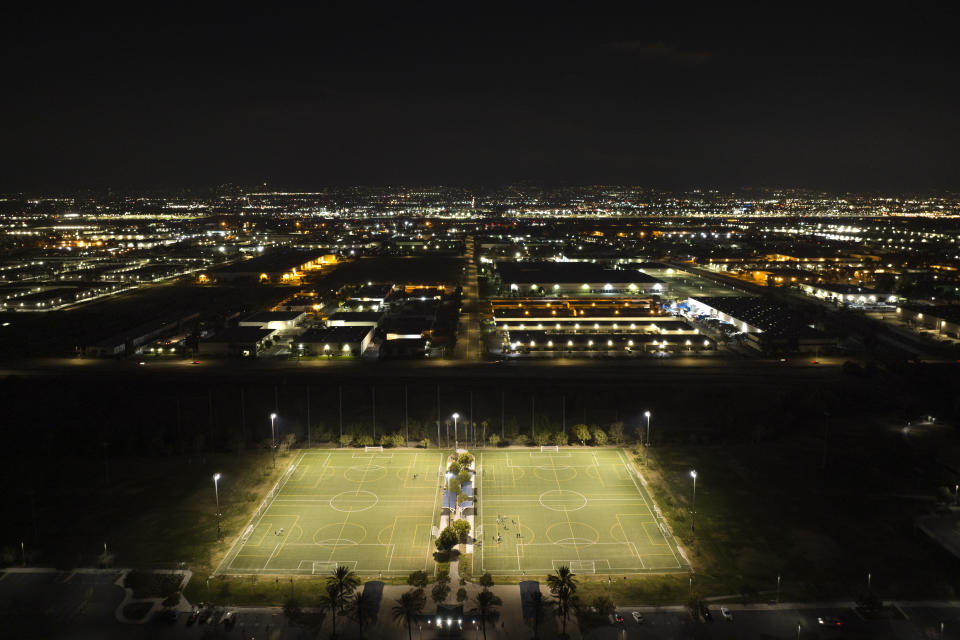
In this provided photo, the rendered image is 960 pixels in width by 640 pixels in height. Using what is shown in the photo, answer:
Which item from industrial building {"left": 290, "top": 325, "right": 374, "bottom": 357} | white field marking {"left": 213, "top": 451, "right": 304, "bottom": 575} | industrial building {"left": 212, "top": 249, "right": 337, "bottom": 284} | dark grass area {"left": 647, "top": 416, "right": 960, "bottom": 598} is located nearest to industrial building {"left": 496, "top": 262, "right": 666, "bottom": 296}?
industrial building {"left": 290, "top": 325, "right": 374, "bottom": 357}

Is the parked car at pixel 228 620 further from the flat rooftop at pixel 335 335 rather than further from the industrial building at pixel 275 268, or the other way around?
the industrial building at pixel 275 268

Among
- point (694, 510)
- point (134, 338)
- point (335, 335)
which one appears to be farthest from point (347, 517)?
point (134, 338)

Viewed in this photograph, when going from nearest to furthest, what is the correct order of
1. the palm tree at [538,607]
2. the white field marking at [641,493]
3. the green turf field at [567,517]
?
the palm tree at [538,607]
the green turf field at [567,517]
the white field marking at [641,493]

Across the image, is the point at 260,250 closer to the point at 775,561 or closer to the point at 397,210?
the point at 775,561

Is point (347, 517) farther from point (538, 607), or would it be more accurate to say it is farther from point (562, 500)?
point (538, 607)

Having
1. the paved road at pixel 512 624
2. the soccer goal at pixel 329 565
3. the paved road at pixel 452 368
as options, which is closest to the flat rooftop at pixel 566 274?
the paved road at pixel 452 368

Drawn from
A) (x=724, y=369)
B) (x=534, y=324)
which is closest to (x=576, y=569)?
(x=724, y=369)
